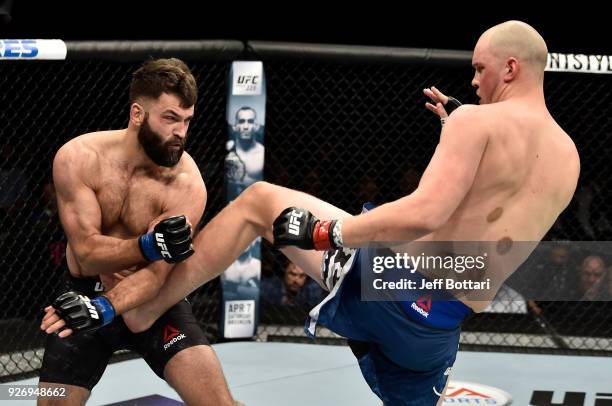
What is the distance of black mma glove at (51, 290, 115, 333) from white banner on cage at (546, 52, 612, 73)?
2654 millimetres

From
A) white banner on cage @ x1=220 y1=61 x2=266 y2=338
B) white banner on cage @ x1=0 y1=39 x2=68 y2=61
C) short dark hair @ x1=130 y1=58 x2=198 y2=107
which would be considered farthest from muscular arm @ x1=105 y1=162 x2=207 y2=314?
white banner on cage @ x1=220 y1=61 x2=266 y2=338

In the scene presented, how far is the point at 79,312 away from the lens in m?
2.43

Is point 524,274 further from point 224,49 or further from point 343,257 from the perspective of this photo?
point 343,257

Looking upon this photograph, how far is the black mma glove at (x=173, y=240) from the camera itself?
2.41 meters

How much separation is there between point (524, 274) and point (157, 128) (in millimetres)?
2862

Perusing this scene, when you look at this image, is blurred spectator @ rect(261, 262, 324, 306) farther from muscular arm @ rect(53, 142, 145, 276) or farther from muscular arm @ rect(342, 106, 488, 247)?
muscular arm @ rect(342, 106, 488, 247)

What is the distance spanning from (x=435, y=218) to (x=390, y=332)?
1.44 ft

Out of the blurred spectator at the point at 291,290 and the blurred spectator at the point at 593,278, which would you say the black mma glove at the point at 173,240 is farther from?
the blurred spectator at the point at 593,278

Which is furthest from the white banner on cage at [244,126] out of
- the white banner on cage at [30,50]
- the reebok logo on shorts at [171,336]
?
the reebok logo on shorts at [171,336]

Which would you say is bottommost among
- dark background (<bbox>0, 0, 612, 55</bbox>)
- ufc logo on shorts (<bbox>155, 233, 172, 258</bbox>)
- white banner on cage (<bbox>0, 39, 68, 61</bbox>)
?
ufc logo on shorts (<bbox>155, 233, 172, 258</bbox>)

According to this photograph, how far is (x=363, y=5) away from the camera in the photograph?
19.8 ft

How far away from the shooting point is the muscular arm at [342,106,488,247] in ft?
7.30

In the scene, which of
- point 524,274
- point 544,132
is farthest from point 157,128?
point 524,274

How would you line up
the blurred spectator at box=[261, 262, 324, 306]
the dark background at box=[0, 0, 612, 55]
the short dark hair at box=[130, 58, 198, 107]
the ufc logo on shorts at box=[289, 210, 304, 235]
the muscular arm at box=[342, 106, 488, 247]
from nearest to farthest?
the muscular arm at box=[342, 106, 488, 247]
the ufc logo on shorts at box=[289, 210, 304, 235]
the short dark hair at box=[130, 58, 198, 107]
the blurred spectator at box=[261, 262, 324, 306]
the dark background at box=[0, 0, 612, 55]
